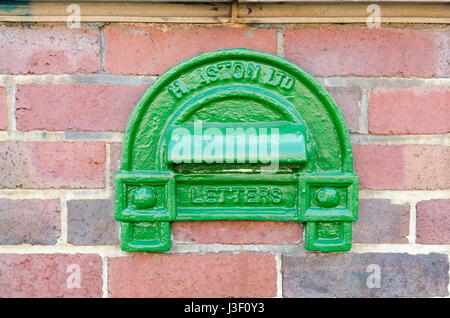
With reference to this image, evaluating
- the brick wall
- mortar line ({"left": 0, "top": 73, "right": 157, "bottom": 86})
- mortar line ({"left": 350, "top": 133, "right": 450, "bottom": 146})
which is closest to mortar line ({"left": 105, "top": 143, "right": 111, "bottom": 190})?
the brick wall

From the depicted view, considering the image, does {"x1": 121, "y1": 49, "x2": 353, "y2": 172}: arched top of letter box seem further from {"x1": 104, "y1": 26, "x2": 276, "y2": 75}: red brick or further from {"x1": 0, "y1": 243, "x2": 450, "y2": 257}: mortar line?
{"x1": 0, "y1": 243, "x2": 450, "y2": 257}: mortar line

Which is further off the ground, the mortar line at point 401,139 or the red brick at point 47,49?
the red brick at point 47,49

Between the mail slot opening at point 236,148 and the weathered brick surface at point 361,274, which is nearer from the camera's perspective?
the mail slot opening at point 236,148

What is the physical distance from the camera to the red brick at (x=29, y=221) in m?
0.70

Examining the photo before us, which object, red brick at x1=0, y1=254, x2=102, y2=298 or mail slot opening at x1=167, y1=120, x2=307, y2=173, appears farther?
red brick at x1=0, y1=254, x2=102, y2=298

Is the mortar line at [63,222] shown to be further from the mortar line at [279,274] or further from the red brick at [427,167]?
the red brick at [427,167]

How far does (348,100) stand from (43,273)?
640 millimetres

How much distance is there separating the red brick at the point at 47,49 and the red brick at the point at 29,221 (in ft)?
0.78

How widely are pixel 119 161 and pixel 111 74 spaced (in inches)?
6.1

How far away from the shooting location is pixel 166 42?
680 mm

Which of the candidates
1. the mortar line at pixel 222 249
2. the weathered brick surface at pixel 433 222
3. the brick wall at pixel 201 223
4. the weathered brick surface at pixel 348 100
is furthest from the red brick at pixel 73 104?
the weathered brick surface at pixel 433 222

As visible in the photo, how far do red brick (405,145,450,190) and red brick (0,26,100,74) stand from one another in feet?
1.93

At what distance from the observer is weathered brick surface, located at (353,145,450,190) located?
2.27ft

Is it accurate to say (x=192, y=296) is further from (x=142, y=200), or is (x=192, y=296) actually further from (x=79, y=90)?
(x=79, y=90)
